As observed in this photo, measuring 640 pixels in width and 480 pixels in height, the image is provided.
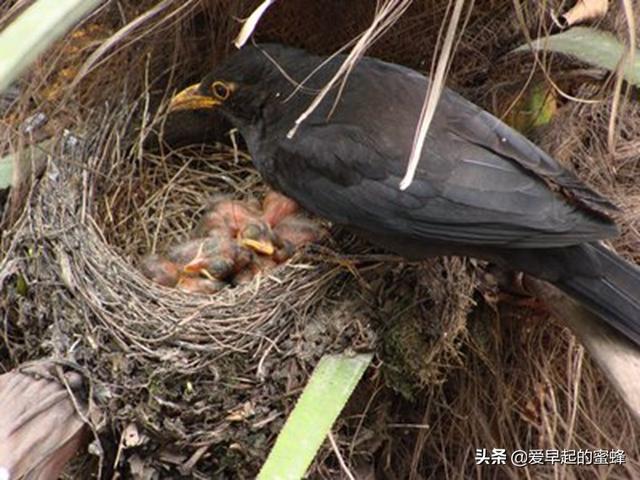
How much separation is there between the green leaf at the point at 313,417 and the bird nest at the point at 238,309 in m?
0.19

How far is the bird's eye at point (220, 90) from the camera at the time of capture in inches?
149

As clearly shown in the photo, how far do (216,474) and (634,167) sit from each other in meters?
1.67

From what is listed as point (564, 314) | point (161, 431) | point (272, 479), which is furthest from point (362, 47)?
point (161, 431)

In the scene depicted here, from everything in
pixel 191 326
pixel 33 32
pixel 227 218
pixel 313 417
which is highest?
pixel 33 32

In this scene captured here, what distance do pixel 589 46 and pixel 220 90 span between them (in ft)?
3.94

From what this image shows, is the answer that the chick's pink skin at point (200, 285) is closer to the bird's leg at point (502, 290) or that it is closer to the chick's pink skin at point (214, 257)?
the chick's pink skin at point (214, 257)

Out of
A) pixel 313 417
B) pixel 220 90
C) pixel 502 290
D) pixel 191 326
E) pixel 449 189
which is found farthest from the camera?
pixel 220 90

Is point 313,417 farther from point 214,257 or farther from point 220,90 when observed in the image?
point 220,90

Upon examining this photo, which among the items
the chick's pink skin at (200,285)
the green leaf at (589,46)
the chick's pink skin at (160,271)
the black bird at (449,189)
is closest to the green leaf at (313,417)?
the black bird at (449,189)

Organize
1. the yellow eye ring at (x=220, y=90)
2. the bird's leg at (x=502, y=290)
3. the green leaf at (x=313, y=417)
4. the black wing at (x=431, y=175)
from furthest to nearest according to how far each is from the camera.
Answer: the yellow eye ring at (x=220, y=90) < the bird's leg at (x=502, y=290) < the black wing at (x=431, y=175) < the green leaf at (x=313, y=417)

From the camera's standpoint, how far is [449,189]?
326 centimetres

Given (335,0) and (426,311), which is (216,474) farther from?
(335,0)

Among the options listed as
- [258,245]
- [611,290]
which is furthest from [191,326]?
[611,290]

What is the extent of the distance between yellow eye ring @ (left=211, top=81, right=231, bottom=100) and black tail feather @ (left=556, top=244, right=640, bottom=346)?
1.26 metres
